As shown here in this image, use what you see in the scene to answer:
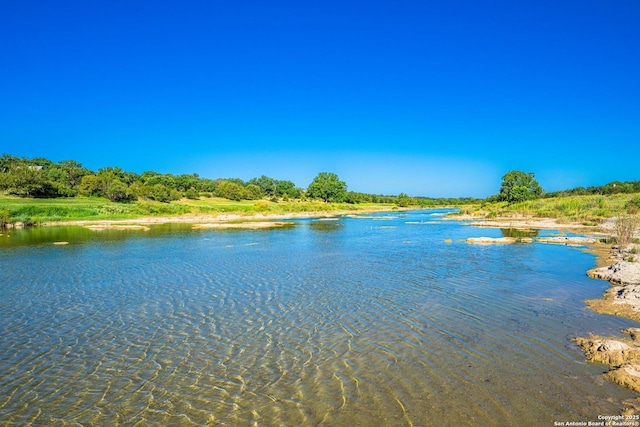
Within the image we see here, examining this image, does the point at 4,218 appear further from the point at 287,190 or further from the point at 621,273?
the point at 287,190

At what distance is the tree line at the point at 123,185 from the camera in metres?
77.5

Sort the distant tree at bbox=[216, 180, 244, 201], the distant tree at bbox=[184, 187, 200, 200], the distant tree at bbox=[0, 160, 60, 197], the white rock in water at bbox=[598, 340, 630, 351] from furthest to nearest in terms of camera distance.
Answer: the distant tree at bbox=[216, 180, 244, 201] → the distant tree at bbox=[184, 187, 200, 200] → the distant tree at bbox=[0, 160, 60, 197] → the white rock in water at bbox=[598, 340, 630, 351]

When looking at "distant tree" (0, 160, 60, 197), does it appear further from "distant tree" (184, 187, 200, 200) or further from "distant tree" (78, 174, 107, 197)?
"distant tree" (184, 187, 200, 200)

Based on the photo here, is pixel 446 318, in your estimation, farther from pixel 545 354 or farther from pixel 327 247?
pixel 327 247

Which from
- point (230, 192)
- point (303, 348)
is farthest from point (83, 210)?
point (303, 348)

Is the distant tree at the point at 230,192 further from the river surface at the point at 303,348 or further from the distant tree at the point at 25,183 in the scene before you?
the river surface at the point at 303,348

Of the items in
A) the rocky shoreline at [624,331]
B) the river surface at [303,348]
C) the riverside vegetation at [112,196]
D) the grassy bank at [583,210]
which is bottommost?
the river surface at [303,348]

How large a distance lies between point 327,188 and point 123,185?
69.3m

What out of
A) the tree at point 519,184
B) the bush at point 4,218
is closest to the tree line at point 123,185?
the bush at point 4,218

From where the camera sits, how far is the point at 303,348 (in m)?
9.06

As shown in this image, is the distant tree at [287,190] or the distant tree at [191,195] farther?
the distant tree at [287,190]

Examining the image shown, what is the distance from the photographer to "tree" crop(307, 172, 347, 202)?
140 m

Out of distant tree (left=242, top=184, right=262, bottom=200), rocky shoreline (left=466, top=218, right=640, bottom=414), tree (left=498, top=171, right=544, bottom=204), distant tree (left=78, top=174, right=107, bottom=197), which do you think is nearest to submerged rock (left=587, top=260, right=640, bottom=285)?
rocky shoreline (left=466, top=218, right=640, bottom=414)

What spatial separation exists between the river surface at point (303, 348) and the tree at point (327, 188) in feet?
397
